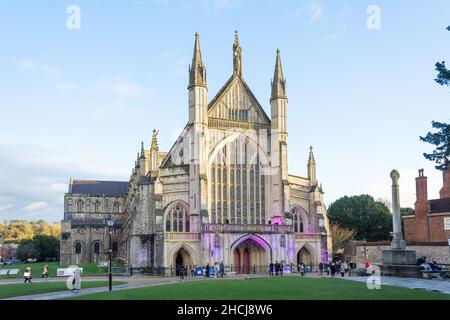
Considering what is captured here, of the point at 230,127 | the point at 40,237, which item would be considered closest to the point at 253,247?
the point at 230,127

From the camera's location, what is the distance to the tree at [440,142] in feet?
87.2

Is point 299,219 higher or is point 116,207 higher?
point 116,207

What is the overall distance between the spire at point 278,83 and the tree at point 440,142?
1301 inches

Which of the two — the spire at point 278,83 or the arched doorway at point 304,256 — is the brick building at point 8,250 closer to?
the arched doorway at point 304,256

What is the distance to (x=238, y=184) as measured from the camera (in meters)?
57.7

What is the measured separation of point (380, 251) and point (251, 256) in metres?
13.9

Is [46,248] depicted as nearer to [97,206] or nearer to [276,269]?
[97,206]

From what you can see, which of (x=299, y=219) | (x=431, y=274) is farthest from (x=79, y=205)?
(x=431, y=274)

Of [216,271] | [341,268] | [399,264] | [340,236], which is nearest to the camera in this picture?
[399,264]

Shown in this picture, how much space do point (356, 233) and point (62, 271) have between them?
4712 cm

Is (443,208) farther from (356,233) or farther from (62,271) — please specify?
(62,271)

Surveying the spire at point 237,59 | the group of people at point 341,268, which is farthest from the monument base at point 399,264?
the spire at point 237,59

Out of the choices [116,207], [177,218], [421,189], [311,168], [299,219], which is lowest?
[299,219]

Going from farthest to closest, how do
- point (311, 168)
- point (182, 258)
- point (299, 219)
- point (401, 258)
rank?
point (311, 168) < point (299, 219) < point (182, 258) < point (401, 258)
